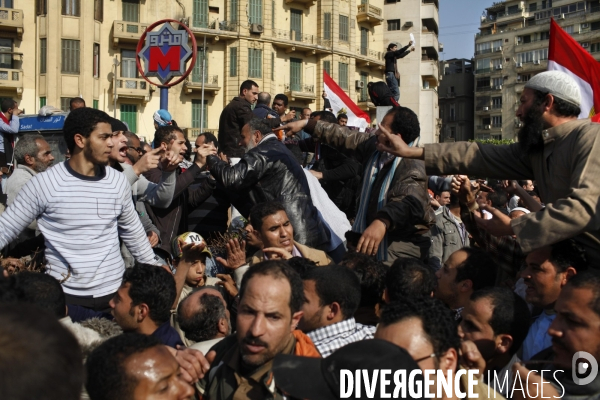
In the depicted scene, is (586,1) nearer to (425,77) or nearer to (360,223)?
(425,77)

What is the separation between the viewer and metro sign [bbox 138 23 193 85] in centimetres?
1001

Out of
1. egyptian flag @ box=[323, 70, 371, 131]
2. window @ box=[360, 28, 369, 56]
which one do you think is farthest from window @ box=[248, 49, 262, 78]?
egyptian flag @ box=[323, 70, 371, 131]

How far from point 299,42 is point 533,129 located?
47.1 metres

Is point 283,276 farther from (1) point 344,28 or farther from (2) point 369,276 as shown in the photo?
(1) point 344,28

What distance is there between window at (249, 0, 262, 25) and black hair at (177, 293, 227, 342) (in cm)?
4516

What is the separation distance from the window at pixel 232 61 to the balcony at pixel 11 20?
13.0m

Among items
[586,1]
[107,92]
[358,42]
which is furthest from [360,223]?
A: [586,1]

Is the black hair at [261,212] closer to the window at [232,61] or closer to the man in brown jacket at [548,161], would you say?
the man in brown jacket at [548,161]

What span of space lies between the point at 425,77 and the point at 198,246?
2464 inches

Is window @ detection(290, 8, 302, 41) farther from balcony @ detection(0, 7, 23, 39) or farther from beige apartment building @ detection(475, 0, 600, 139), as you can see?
beige apartment building @ detection(475, 0, 600, 139)

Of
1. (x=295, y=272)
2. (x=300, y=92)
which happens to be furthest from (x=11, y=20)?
(x=295, y=272)

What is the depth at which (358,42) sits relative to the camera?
55.5m

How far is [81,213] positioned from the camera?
521cm

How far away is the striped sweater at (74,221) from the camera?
5.14 metres
